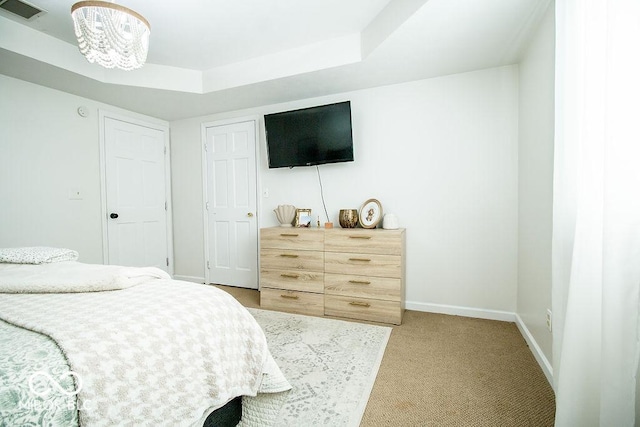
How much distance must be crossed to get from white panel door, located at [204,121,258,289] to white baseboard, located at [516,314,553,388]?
2679mm

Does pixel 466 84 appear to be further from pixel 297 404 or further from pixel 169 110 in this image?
pixel 169 110

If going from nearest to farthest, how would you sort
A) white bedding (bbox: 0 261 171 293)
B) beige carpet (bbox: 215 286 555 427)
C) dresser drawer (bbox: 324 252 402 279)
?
white bedding (bbox: 0 261 171 293) < beige carpet (bbox: 215 286 555 427) < dresser drawer (bbox: 324 252 402 279)

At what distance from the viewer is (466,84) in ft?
8.08

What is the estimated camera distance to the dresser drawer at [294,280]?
2580 millimetres

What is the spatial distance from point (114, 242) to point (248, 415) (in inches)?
113

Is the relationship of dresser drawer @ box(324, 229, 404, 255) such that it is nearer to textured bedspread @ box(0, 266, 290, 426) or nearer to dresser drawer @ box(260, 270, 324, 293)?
dresser drawer @ box(260, 270, 324, 293)

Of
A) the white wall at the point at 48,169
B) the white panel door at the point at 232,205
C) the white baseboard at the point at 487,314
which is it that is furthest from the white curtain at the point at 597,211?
the white wall at the point at 48,169

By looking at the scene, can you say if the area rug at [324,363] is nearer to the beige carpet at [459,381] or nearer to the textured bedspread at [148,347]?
the beige carpet at [459,381]

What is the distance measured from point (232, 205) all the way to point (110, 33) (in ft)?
7.49

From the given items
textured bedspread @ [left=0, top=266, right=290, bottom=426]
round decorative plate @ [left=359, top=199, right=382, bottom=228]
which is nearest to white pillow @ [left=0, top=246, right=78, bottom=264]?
textured bedspread @ [left=0, top=266, right=290, bottom=426]

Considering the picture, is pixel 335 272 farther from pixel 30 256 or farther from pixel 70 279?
pixel 30 256

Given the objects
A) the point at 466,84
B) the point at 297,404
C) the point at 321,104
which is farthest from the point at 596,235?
the point at 321,104

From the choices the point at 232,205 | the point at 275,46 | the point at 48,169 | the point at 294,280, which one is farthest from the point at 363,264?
the point at 48,169

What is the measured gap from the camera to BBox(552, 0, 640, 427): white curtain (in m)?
0.82
